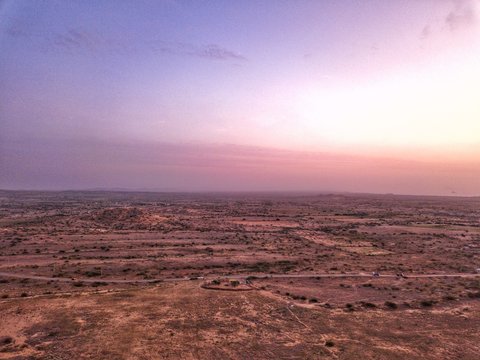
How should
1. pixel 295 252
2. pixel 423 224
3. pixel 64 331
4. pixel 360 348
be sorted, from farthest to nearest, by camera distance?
pixel 423 224, pixel 295 252, pixel 64 331, pixel 360 348

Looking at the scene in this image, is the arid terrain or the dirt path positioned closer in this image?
the arid terrain

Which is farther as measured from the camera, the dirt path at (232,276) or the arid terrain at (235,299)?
the dirt path at (232,276)

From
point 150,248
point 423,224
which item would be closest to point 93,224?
point 150,248

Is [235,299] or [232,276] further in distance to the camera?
[232,276]

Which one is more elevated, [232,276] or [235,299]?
[235,299]

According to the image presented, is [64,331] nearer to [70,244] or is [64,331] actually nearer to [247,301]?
[247,301]

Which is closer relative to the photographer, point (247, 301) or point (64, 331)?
point (64, 331)

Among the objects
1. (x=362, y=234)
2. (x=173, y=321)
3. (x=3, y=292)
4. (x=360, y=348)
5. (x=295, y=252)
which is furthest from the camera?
(x=362, y=234)
